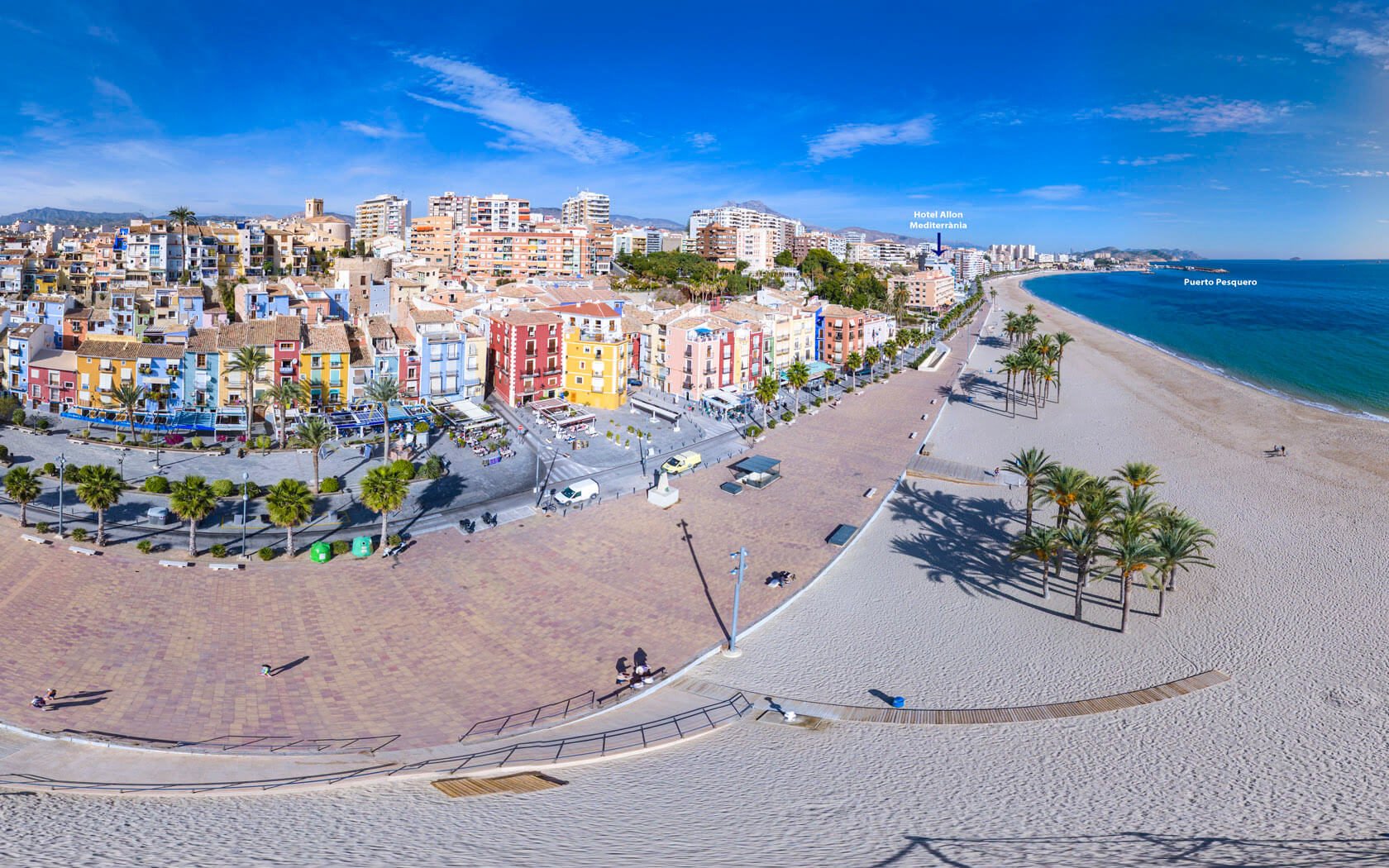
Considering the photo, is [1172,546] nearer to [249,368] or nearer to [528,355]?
[528,355]

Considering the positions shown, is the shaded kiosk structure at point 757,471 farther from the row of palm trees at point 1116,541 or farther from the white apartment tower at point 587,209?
the white apartment tower at point 587,209

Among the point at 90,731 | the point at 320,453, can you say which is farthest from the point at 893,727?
the point at 320,453

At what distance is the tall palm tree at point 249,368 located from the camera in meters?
48.4

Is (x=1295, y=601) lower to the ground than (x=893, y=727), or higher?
higher

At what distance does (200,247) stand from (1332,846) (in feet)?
327

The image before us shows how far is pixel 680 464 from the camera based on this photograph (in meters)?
45.1

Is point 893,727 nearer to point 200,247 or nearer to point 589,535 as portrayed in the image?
point 589,535

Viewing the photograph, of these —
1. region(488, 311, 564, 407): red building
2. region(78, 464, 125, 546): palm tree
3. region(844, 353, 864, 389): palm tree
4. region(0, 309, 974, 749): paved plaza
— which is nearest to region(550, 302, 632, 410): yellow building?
region(488, 311, 564, 407): red building

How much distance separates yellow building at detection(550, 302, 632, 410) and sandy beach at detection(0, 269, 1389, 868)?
97.7 ft

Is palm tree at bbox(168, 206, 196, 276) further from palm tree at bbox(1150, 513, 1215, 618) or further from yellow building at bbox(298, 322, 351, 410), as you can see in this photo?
palm tree at bbox(1150, 513, 1215, 618)

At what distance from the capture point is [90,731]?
19.6m

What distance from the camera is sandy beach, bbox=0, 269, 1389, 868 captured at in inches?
583

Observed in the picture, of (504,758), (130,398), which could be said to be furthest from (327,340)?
(504,758)

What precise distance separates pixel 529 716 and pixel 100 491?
2428 cm
